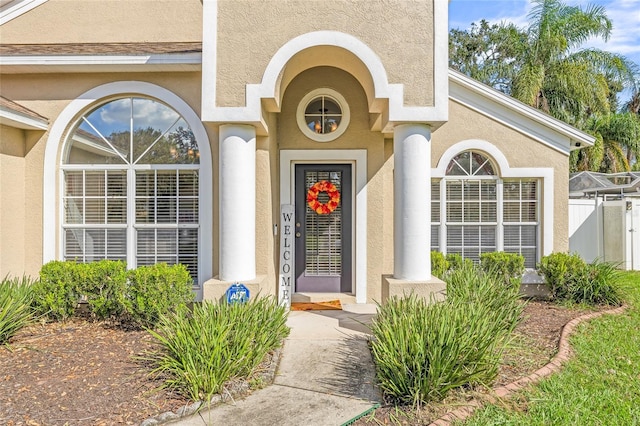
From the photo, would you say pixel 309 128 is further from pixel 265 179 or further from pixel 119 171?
pixel 119 171

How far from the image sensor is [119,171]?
286 inches

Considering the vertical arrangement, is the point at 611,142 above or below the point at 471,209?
above

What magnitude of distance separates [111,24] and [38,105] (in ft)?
7.32

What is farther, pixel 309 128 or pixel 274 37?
pixel 309 128

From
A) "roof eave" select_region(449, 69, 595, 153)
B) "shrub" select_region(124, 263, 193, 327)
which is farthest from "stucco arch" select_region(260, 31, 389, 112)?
"roof eave" select_region(449, 69, 595, 153)

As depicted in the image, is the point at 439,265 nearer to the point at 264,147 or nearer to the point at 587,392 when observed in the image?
the point at 587,392

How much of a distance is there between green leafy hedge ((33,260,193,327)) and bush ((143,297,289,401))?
120cm

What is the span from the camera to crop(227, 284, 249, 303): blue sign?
18.1ft

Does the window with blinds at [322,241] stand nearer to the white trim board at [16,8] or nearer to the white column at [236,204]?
the white column at [236,204]

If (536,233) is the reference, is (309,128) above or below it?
above

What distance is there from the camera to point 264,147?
6609 mm

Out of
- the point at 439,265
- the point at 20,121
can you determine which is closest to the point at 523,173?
the point at 439,265

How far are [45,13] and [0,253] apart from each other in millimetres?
4901

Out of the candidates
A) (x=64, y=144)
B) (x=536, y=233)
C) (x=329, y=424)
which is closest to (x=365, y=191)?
(x=536, y=233)
